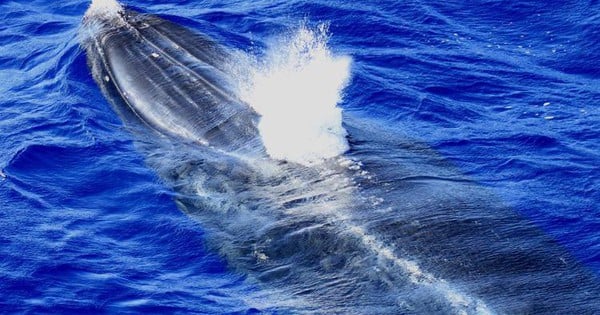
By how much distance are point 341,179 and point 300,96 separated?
3.74 meters

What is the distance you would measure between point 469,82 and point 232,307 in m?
9.96

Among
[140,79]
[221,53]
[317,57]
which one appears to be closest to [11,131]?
[140,79]

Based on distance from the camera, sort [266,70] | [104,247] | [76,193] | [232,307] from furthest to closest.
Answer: [266,70] < [76,193] < [104,247] < [232,307]

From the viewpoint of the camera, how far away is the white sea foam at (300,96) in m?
18.8

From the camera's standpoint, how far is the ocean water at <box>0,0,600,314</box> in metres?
15.1

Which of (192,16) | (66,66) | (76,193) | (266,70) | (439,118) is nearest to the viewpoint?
(76,193)

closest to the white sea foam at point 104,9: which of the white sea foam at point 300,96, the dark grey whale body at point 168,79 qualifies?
the dark grey whale body at point 168,79

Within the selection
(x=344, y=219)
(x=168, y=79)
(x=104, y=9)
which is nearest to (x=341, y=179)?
(x=344, y=219)

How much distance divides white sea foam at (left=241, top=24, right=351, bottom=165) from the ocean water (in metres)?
0.06

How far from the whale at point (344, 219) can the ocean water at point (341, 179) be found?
0.12ft

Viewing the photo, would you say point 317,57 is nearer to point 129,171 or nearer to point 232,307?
point 129,171

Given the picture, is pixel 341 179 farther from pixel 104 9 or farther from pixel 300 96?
pixel 104 9

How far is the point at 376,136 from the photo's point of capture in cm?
1989

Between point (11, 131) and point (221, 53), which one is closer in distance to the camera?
point (11, 131)
